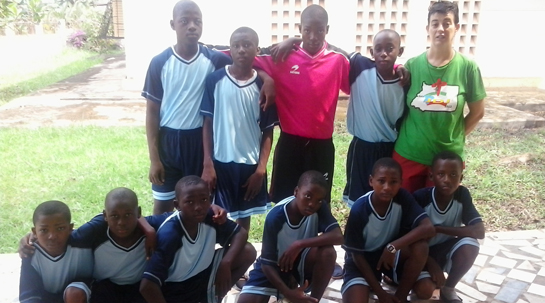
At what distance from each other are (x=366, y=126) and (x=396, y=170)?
0.44 metres

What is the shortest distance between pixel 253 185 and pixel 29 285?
1.18 meters

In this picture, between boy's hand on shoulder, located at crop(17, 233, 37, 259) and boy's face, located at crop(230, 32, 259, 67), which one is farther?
boy's face, located at crop(230, 32, 259, 67)

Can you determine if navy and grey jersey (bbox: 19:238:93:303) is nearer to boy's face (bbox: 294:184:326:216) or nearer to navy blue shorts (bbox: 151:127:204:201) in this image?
navy blue shorts (bbox: 151:127:204:201)

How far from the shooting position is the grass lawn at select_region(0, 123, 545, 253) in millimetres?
4066

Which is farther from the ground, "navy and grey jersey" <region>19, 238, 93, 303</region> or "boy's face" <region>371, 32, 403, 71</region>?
"boy's face" <region>371, 32, 403, 71</region>

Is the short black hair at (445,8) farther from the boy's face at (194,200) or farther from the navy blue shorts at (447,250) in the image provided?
the boy's face at (194,200)

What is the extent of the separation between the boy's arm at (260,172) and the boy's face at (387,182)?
61cm

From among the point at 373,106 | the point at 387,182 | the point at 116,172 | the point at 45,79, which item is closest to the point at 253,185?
the point at 387,182

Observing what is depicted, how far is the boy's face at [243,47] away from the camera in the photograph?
2.62m

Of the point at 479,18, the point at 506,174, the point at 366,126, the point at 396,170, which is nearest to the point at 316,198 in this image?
the point at 396,170

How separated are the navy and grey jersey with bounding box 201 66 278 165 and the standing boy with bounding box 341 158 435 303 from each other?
0.67 metres

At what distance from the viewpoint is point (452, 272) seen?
274 cm

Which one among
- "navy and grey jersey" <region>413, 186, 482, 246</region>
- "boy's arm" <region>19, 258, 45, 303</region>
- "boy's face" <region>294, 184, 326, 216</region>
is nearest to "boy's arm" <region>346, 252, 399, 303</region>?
"boy's face" <region>294, 184, 326, 216</region>

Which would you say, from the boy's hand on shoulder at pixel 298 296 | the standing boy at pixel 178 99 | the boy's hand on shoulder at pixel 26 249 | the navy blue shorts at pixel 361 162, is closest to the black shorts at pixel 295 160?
the navy blue shorts at pixel 361 162
